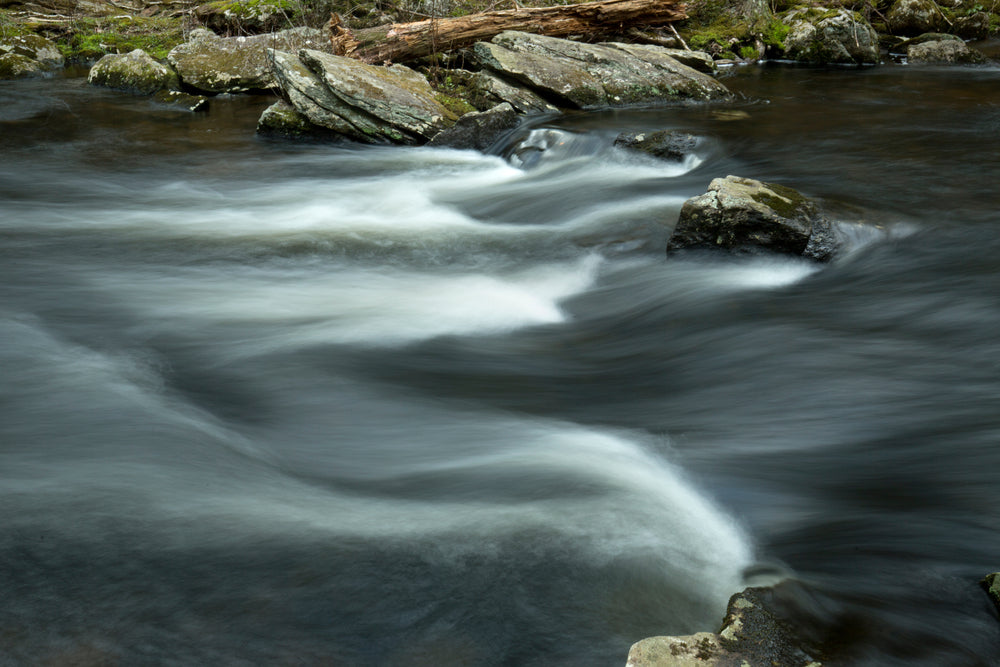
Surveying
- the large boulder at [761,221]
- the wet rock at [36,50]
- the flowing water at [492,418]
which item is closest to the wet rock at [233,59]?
the wet rock at [36,50]

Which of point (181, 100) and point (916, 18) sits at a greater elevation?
point (916, 18)

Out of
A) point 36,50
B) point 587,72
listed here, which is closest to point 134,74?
point 36,50

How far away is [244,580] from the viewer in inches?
100

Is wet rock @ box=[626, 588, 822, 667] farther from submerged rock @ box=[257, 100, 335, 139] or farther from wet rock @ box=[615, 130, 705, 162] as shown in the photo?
submerged rock @ box=[257, 100, 335, 139]

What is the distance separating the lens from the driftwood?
12133mm

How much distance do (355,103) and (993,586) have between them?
8.76 meters

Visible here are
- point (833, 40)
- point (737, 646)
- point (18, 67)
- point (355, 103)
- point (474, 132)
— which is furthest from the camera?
point (18, 67)

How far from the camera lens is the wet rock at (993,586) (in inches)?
99.7

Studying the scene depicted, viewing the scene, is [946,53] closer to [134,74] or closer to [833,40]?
[833,40]

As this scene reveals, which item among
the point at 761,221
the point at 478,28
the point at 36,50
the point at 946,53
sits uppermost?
the point at 478,28

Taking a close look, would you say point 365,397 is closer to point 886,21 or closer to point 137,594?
point 137,594

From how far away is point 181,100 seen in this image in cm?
1225

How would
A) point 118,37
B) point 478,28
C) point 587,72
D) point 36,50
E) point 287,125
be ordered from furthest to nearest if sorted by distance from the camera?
1. point 118,37
2. point 36,50
3. point 478,28
4. point 587,72
5. point 287,125

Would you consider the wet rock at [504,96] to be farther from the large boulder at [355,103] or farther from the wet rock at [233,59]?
the wet rock at [233,59]
